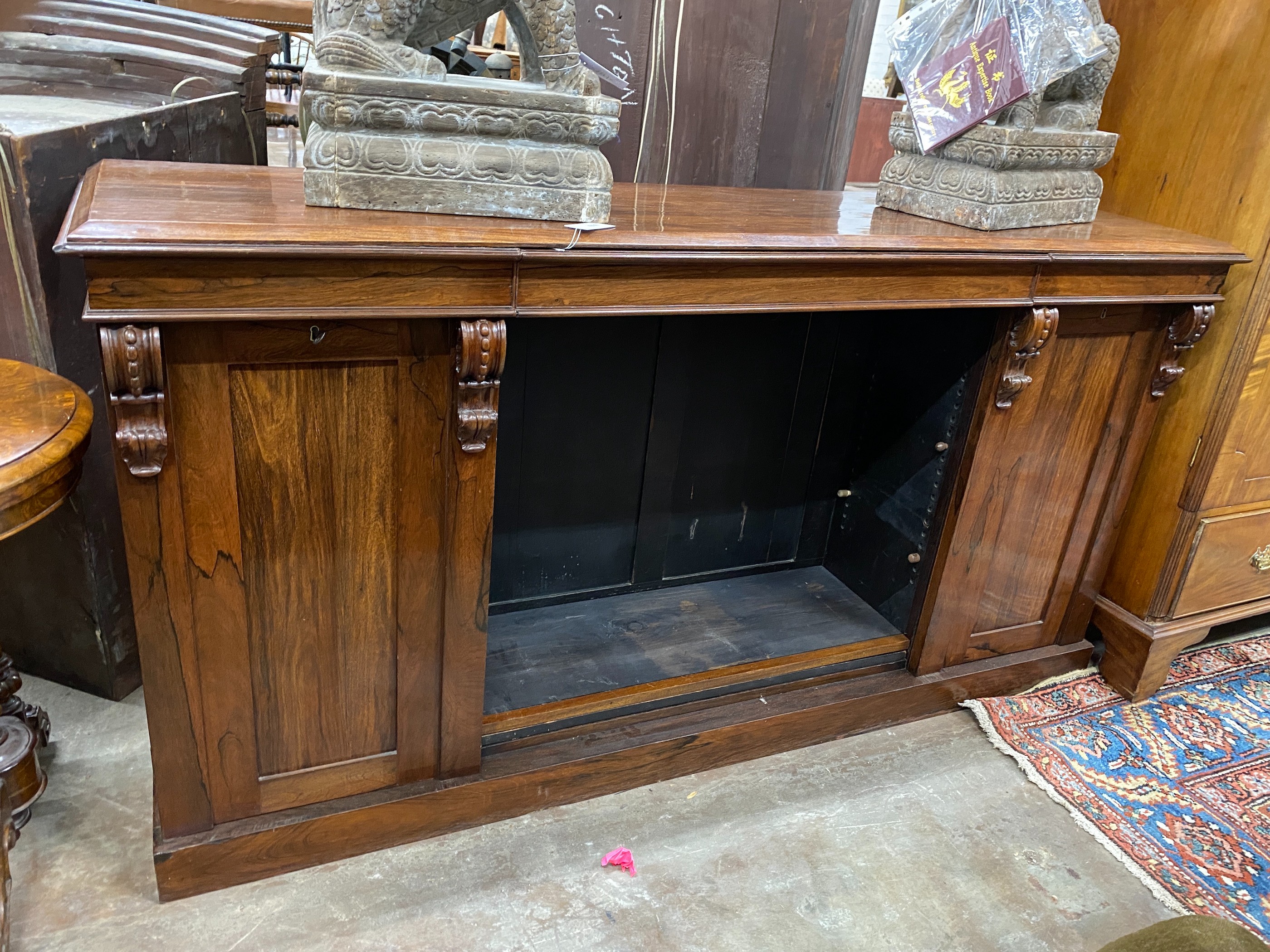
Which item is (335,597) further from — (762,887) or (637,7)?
(637,7)

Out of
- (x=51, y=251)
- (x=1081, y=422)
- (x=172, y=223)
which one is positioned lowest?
(x=1081, y=422)

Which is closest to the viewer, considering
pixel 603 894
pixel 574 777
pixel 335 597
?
pixel 335 597

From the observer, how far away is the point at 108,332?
3.65ft

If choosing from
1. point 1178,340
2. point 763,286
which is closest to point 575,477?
point 763,286

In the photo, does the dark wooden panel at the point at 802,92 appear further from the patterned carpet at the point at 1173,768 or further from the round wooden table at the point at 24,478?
the round wooden table at the point at 24,478

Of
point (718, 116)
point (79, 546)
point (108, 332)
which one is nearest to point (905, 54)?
point (718, 116)

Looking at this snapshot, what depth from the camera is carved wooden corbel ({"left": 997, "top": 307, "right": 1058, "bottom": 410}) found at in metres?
1.74

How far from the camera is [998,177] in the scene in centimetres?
168

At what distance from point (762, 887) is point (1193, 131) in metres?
1.85

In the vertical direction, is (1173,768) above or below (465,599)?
below

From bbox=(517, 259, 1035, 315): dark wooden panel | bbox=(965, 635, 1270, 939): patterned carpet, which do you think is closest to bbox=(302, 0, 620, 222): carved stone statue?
bbox=(517, 259, 1035, 315): dark wooden panel

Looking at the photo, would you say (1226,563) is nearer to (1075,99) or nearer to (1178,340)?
(1178,340)

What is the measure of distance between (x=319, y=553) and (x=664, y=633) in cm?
95

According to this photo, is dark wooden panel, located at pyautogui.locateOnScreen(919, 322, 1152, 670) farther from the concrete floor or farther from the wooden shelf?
the concrete floor
